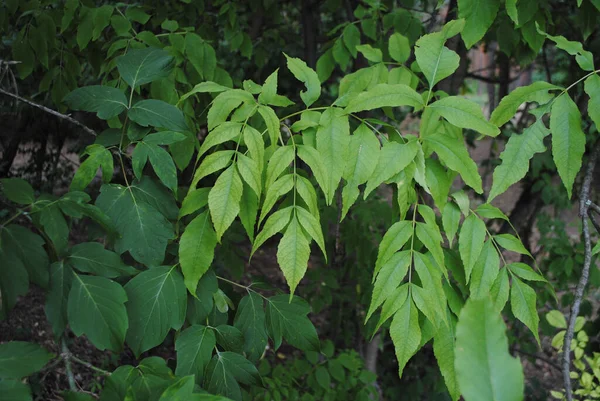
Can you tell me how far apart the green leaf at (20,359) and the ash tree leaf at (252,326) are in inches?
24.0

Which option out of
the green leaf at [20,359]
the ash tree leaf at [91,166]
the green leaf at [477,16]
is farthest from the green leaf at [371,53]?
the green leaf at [20,359]

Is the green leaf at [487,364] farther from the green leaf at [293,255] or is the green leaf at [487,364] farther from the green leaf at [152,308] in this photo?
the green leaf at [152,308]

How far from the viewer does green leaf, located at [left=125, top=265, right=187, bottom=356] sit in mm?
1377

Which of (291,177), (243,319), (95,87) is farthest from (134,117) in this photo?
(243,319)

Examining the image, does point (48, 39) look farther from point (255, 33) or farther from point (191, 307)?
point (255, 33)

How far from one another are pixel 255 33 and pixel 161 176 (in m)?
2.76

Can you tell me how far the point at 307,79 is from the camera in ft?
4.95

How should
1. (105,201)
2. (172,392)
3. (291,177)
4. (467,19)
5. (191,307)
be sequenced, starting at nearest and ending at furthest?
(172,392) → (291,177) → (105,201) → (191,307) → (467,19)

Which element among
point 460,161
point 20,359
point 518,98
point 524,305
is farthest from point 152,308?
point 518,98

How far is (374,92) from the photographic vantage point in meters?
1.35

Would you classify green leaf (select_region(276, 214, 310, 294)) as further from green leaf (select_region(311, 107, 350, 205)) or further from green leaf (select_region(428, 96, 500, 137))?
green leaf (select_region(428, 96, 500, 137))

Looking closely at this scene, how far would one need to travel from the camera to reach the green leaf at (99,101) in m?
1.53

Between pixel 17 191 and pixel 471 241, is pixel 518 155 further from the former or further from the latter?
pixel 17 191

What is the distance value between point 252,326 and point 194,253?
1.04ft
